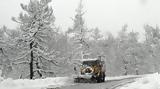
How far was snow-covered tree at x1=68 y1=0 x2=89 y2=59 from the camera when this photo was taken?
5725 centimetres

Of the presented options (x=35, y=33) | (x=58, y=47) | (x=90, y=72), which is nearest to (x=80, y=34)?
(x=58, y=47)

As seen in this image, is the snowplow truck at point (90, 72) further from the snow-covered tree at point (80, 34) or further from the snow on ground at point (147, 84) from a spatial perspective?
the snow-covered tree at point (80, 34)

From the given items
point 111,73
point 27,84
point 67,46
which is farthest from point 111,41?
point 27,84

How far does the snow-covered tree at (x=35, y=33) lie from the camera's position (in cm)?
4100

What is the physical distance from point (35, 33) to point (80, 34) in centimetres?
1747

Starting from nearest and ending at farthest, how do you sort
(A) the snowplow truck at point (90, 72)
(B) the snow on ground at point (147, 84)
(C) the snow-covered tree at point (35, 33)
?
1. (B) the snow on ground at point (147, 84)
2. (A) the snowplow truck at point (90, 72)
3. (C) the snow-covered tree at point (35, 33)

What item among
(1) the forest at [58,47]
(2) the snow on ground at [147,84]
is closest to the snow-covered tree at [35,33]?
(1) the forest at [58,47]

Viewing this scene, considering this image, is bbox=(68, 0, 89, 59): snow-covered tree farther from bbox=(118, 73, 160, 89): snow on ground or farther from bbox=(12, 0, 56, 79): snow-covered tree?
bbox=(118, 73, 160, 89): snow on ground

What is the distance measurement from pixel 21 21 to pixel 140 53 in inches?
A: 1620

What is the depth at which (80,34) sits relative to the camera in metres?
57.6

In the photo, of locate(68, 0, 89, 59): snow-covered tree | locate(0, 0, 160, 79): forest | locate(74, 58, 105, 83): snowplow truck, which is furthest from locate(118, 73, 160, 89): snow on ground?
locate(68, 0, 89, 59): snow-covered tree

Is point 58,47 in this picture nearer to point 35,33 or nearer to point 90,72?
point 35,33

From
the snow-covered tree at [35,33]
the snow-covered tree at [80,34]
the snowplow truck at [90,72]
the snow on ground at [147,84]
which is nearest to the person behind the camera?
the snow on ground at [147,84]

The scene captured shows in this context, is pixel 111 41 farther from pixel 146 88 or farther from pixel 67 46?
pixel 146 88
